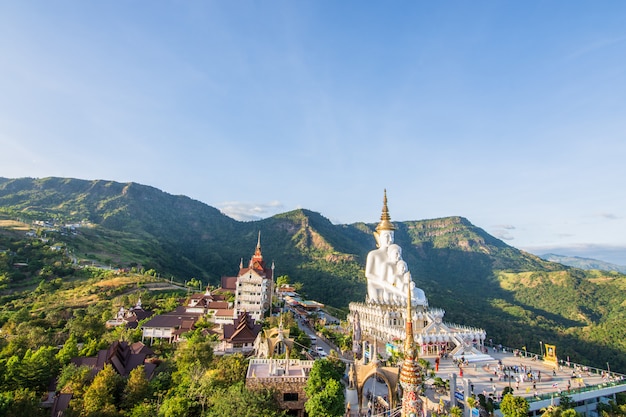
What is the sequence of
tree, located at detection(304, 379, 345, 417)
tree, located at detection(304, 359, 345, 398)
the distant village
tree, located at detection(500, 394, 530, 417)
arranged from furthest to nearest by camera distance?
the distant village < tree, located at detection(500, 394, 530, 417) < tree, located at detection(304, 359, 345, 398) < tree, located at detection(304, 379, 345, 417)

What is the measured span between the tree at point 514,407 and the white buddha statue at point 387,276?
69.9 ft

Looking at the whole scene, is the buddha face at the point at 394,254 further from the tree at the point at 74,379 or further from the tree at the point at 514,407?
the tree at the point at 74,379

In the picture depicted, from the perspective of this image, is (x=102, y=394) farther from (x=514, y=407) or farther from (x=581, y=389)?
(x=581, y=389)

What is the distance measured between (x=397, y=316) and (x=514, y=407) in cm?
2155

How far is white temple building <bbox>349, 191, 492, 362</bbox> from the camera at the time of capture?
3562 cm

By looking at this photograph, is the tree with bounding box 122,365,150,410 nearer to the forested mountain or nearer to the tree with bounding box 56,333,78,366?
the tree with bounding box 56,333,78,366

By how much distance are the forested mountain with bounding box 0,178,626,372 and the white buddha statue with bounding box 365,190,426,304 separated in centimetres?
2360

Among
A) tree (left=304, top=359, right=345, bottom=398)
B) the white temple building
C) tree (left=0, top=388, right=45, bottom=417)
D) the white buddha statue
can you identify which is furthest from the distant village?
the white buddha statue

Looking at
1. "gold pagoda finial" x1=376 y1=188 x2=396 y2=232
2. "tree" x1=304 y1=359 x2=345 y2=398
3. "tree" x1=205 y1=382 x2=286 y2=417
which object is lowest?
"tree" x1=205 y1=382 x2=286 y2=417

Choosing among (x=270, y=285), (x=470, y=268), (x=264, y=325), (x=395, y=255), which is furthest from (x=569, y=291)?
(x=264, y=325)

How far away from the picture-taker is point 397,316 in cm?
4188

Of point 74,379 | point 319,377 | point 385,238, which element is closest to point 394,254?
point 385,238

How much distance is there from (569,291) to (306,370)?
353 feet

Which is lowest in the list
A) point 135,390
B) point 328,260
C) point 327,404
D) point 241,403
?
point 135,390
